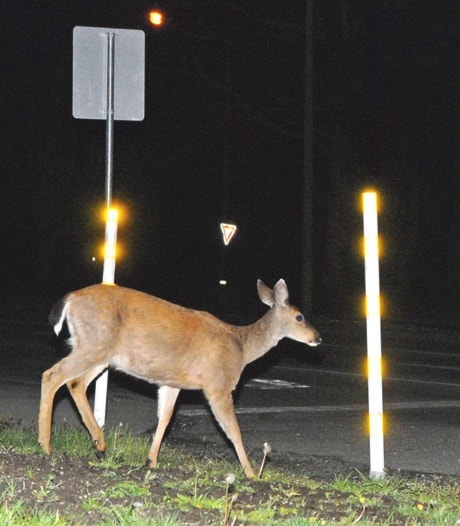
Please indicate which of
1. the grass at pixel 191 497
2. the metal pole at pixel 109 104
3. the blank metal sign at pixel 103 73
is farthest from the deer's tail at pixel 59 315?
the blank metal sign at pixel 103 73

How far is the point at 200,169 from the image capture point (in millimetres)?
56312

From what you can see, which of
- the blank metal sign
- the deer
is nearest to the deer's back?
the deer

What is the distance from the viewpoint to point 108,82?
9.56m

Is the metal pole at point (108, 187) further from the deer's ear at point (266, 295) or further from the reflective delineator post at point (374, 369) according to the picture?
the reflective delineator post at point (374, 369)

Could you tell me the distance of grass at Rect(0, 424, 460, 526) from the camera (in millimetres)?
5754

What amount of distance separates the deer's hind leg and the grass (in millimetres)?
146

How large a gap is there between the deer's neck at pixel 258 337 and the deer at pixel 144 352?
0.19 m

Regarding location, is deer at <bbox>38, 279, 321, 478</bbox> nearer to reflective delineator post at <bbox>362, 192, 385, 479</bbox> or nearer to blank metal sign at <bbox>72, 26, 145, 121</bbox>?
reflective delineator post at <bbox>362, 192, 385, 479</bbox>

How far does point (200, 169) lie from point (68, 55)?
11304mm

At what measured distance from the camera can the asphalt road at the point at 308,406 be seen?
400 inches

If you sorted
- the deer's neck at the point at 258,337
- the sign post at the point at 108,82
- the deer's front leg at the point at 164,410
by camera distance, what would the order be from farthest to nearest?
the sign post at the point at 108,82
the deer's neck at the point at 258,337
the deer's front leg at the point at 164,410

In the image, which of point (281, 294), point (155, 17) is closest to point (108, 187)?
point (281, 294)

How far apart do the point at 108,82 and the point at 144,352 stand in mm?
2337

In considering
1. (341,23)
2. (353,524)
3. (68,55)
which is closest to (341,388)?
(353,524)
